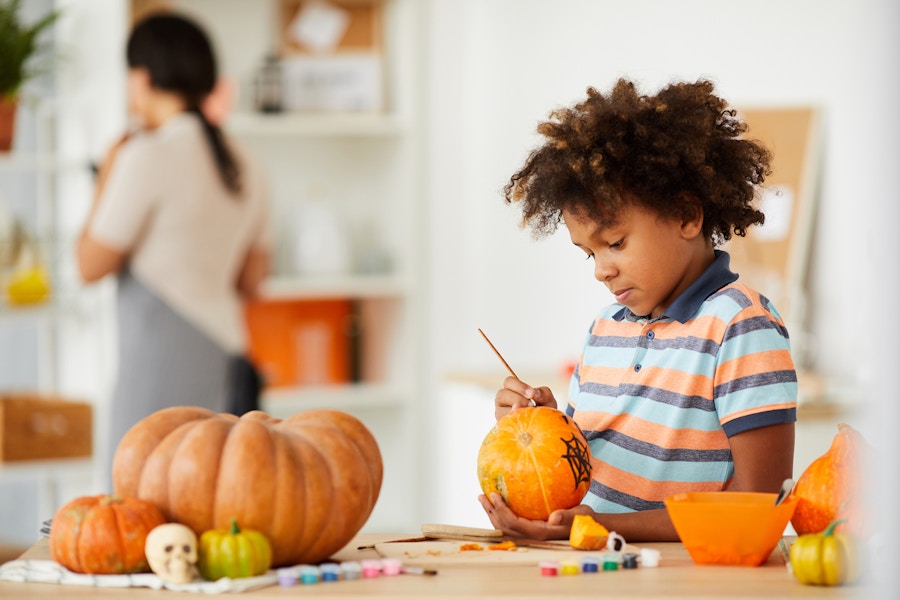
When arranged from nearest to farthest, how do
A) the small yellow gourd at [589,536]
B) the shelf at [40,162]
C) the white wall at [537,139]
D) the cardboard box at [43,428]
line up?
the small yellow gourd at [589,536], the white wall at [537,139], the cardboard box at [43,428], the shelf at [40,162]

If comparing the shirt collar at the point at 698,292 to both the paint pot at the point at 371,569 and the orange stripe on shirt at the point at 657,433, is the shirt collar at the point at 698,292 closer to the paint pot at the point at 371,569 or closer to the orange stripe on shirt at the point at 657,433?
the orange stripe on shirt at the point at 657,433

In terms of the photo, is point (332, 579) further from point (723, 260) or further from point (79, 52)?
point (79, 52)

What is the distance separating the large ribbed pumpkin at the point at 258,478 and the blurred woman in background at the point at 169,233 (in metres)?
1.73

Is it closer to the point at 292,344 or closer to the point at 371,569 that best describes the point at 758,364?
the point at 371,569

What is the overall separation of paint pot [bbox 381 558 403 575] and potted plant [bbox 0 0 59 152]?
10.2 feet

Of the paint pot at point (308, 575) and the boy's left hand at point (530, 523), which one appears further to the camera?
the boy's left hand at point (530, 523)

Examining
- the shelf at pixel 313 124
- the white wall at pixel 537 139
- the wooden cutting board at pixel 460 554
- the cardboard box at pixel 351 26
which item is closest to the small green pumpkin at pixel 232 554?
the wooden cutting board at pixel 460 554

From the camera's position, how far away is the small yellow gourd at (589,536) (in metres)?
1.27

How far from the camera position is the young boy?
1468 millimetres

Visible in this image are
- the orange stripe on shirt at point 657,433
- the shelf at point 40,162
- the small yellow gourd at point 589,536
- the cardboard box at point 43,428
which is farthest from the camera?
the shelf at point 40,162

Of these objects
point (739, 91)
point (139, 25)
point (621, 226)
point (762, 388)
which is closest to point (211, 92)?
point (139, 25)

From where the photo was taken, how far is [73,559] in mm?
1151

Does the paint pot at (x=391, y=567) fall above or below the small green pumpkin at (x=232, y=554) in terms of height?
below

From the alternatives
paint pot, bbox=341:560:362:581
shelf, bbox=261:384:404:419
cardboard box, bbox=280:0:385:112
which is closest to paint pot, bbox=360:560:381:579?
paint pot, bbox=341:560:362:581
